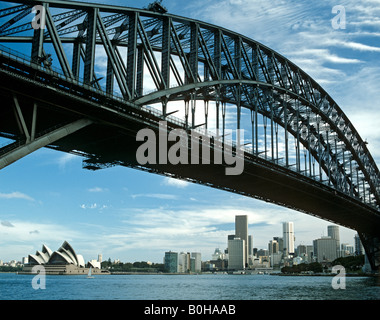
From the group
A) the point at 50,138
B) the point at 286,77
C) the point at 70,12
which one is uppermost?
the point at 286,77

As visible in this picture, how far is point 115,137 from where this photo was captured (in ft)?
133

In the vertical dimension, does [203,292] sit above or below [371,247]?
below

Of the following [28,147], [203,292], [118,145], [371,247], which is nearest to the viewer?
[28,147]

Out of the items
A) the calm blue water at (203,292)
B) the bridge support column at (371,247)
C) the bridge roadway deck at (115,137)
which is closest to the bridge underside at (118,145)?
the bridge roadway deck at (115,137)

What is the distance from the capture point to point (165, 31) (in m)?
44.5

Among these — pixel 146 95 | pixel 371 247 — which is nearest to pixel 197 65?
pixel 146 95

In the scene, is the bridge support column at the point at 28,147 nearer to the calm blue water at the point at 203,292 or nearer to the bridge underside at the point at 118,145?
the bridge underside at the point at 118,145

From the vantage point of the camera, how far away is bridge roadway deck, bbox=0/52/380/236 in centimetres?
3062

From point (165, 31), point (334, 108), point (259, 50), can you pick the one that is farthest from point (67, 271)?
point (165, 31)

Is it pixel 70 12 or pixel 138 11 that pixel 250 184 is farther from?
pixel 70 12

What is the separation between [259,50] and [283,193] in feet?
64.4

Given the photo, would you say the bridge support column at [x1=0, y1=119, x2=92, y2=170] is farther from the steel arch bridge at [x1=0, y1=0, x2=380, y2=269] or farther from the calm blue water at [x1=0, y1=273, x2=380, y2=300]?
the calm blue water at [x1=0, y1=273, x2=380, y2=300]

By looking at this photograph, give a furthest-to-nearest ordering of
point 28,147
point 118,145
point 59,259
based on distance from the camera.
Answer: point 59,259 < point 118,145 < point 28,147

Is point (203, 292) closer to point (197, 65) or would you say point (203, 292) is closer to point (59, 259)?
point (197, 65)
